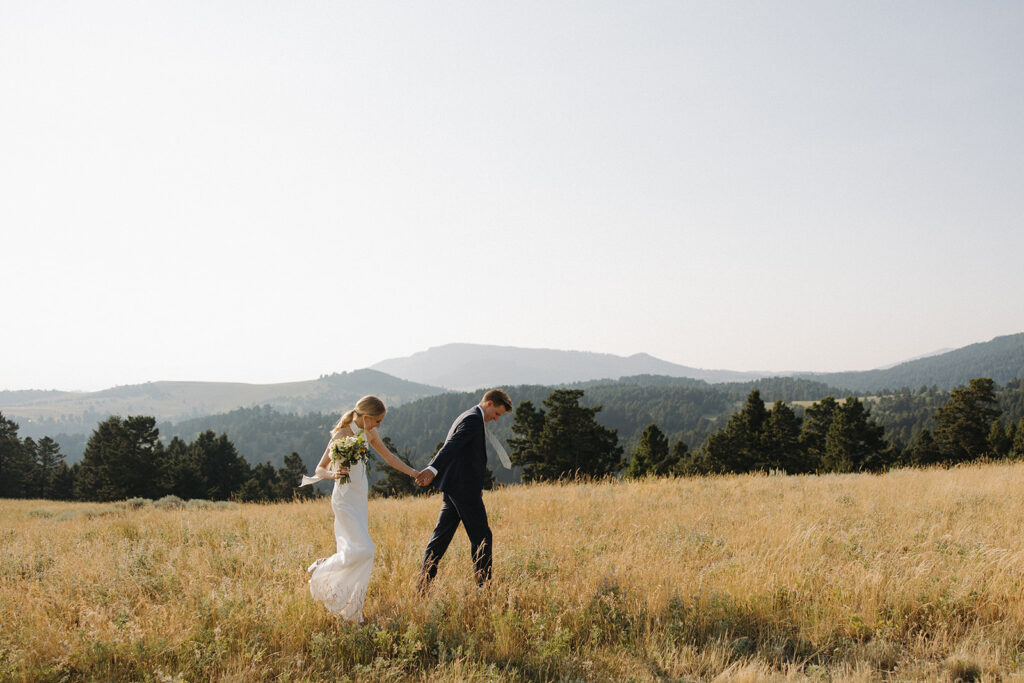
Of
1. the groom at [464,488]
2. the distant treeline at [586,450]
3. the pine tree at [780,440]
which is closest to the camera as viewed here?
the groom at [464,488]

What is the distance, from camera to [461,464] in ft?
18.9

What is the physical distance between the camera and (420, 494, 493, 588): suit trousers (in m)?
5.68

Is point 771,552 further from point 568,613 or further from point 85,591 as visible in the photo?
point 85,591

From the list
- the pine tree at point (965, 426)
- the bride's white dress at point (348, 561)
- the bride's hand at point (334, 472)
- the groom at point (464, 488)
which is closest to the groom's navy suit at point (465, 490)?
the groom at point (464, 488)

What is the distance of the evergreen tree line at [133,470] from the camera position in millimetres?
56031

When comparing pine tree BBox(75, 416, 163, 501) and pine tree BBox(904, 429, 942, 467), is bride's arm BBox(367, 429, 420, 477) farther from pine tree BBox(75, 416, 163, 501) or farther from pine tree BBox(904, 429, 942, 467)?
pine tree BBox(75, 416, 163, 501)

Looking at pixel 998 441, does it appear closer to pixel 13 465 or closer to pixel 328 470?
pixel 328 470

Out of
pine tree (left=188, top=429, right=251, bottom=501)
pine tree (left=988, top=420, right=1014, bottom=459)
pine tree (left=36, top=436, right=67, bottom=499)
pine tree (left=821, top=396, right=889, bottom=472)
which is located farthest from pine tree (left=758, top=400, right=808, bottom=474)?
pine tree (left=36, top=436, right=67, bottom=499)

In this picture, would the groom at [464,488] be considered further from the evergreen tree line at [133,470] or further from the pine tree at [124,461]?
the pine tree at [124,461]

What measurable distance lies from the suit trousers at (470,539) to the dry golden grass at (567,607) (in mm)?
216

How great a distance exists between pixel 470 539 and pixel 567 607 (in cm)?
130

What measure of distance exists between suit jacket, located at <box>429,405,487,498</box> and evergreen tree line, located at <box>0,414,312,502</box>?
51.1 m

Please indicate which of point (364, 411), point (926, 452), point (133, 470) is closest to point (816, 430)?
point (926, 452)

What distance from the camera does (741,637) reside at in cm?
469
